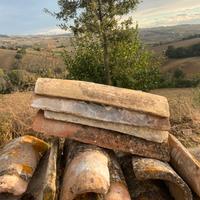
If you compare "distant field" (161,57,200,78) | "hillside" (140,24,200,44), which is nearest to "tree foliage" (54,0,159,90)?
"distant field" (161,57,200,78)

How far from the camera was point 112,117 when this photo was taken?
5574 millimetres

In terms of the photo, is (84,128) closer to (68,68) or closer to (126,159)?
(126,159)

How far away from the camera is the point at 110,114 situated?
5.59 meters

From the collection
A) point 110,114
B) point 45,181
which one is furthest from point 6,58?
point 45,181

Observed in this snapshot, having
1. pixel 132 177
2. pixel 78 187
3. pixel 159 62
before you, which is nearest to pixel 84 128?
pixel 132 177

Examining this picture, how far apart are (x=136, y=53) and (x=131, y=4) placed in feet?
8.34

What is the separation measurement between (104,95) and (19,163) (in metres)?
1.38

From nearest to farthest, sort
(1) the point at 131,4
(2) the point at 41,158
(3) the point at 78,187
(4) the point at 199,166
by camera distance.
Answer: (3) the point at 78,187 < (4) the point at 199,166 < (2) the point at 41,158 < (1) the point at 131,4

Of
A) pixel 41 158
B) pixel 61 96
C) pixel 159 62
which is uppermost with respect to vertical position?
pixel 61 96

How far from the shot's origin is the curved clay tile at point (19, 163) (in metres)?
5.30

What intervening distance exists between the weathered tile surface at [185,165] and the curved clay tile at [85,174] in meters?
0.90

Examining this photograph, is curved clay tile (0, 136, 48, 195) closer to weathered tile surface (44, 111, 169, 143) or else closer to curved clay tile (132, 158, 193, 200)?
weathered tile surface (44, 111, 169, 143)

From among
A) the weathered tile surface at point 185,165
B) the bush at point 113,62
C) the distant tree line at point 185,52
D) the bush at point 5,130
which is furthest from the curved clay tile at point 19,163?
the distant tree line at point 185,52

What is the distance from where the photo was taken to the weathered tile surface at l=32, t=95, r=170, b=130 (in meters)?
5.56
